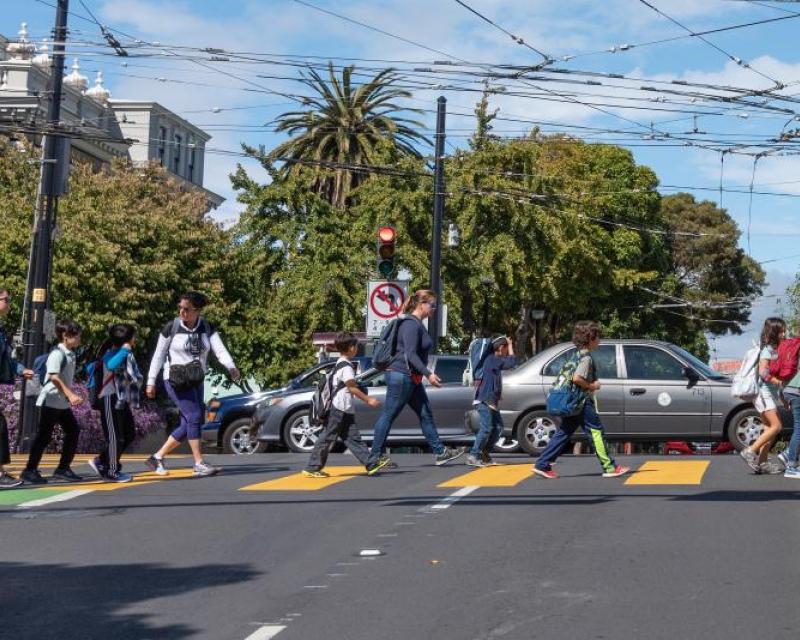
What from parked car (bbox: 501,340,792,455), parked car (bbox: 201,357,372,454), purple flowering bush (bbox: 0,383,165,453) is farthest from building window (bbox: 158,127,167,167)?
parked car (bbox: 501,340,792,455)

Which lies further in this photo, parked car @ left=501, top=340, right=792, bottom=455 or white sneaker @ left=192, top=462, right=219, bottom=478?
parked car @ left=501, top=340, right=792, bottom=455

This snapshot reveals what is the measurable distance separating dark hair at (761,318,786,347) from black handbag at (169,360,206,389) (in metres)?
5.28

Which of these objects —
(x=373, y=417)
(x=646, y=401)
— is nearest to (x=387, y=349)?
(x=646, y=401)

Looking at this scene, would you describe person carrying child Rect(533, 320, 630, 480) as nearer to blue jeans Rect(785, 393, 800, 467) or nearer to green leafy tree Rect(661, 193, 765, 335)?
blue jeans Rect(785, 393, 800, 467)

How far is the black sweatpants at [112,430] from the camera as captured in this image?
13633 mm

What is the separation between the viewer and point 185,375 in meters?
13.5

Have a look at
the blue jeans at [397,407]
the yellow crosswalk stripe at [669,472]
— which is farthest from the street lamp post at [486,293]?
the blue jeans at [397,407]

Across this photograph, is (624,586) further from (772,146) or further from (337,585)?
(772,146)

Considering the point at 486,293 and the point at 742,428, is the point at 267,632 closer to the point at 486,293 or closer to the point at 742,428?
the point at 742,428

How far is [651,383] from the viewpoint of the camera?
18.9 metres

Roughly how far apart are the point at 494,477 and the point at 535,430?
17.2ft

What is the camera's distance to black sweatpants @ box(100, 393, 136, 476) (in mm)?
13633

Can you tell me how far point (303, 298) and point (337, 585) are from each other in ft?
107

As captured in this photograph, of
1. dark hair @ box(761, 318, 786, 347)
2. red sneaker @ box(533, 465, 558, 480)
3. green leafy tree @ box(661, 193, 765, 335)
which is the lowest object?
red sneaker @ box(533, 465, 558, 480)
